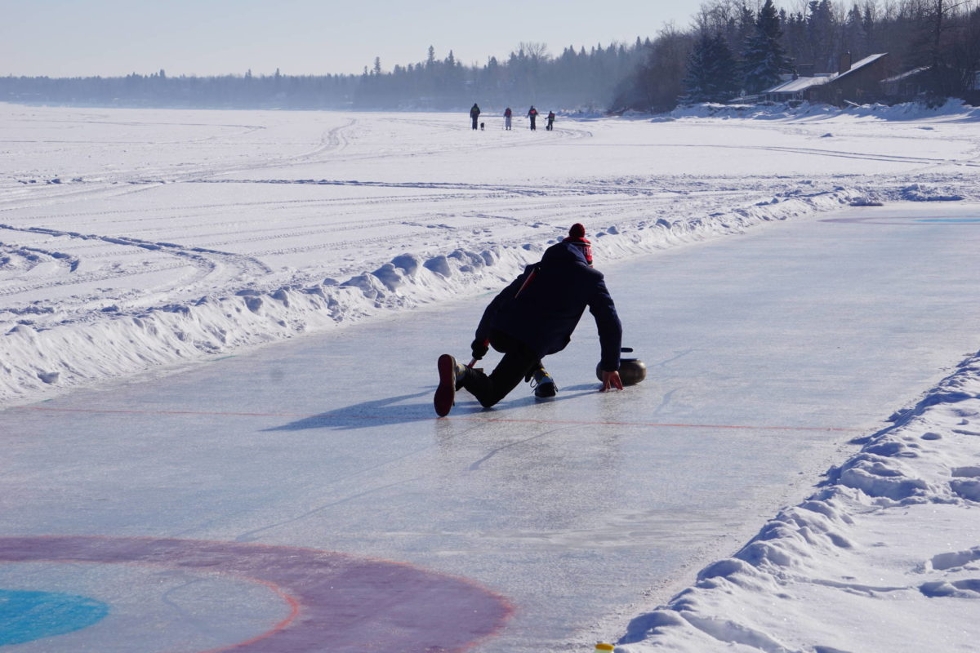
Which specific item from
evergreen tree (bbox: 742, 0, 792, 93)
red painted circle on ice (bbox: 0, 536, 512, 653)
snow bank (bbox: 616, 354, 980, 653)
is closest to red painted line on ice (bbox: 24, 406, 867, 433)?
snow bank (bbox: 616, 354, 980, 653)

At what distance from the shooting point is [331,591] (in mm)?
3979

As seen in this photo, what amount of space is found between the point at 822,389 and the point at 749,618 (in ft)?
13.2

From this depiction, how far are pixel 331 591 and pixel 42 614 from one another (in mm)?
862

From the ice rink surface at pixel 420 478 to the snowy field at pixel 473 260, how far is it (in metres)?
0.32

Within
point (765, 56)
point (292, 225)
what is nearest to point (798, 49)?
point (765, 56)

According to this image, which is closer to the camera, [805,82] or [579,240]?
[579,240]

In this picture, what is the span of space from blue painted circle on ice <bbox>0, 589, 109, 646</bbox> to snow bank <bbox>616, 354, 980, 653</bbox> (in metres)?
1.61

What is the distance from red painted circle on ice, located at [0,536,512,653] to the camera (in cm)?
355

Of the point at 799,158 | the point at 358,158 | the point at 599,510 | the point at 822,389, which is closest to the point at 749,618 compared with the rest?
the point at 599,510

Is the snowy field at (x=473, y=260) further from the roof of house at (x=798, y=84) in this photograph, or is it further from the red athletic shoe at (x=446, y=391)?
the roof of house at (x=798, y=84)

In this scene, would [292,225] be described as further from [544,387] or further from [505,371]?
[505,371]

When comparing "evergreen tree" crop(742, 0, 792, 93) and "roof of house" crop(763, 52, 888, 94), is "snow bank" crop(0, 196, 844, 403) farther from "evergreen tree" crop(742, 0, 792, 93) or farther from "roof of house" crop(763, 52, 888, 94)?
"evergreen tree" crop(742, 0, 792, 93)

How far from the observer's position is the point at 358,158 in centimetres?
3744

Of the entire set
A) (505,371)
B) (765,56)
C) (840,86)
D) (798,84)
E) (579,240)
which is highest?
(765,56)
